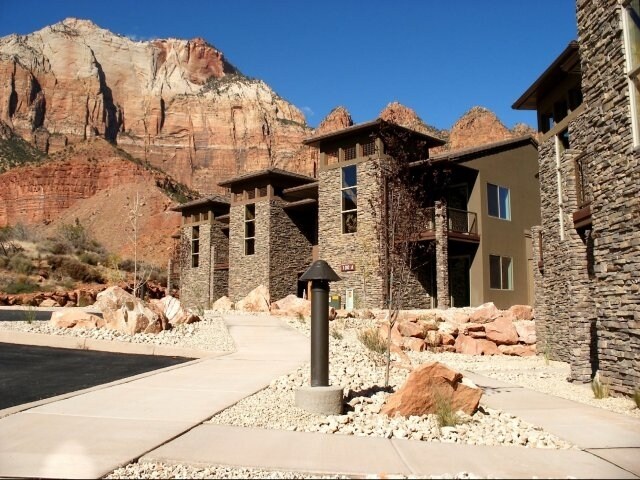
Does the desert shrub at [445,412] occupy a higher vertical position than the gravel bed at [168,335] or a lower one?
lower

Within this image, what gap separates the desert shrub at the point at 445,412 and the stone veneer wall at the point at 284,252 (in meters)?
26.2

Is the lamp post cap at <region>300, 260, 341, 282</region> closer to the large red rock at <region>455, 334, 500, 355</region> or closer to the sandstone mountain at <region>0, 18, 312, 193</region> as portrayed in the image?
the large red rock at <region>455, 334, 500, 355</region>

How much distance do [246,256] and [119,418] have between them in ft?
94.7

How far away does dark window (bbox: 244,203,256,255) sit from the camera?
1388 inches

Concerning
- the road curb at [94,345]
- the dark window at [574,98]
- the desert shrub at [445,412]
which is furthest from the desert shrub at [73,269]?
the desert shrub at [445,412]

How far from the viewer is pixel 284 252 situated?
33781 millimetres

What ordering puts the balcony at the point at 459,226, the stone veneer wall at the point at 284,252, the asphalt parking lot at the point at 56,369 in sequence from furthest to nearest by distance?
the stone veneer wall at the point at 284,252, the balcony at the point at 459,226, the asphalt parking lot at the point at 56,369

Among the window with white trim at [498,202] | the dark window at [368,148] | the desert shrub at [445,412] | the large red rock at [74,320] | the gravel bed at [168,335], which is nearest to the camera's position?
the desert shrub at [445,412]

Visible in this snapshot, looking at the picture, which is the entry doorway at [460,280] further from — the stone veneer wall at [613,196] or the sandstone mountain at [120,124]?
the sandstone mountain at [120,124]

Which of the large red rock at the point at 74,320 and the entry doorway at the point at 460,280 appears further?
the entry doorway at the point at 460,280

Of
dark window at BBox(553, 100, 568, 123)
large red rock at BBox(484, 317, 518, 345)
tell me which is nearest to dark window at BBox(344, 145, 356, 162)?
large red rock at BBox(484, 317, 518, 345)

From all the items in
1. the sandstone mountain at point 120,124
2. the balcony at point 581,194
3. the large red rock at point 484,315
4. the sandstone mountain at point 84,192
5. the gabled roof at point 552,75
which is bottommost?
the large red rock at point 484,315

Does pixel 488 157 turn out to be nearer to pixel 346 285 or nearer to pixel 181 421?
pixel 346 285

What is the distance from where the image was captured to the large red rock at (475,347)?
58.1 feet
